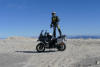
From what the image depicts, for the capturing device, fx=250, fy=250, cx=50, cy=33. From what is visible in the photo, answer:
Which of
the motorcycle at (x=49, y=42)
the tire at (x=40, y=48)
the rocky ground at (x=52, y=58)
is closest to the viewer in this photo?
the rocky ground at (x=52, y=58)

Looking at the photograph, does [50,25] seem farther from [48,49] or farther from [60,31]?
[48,49]

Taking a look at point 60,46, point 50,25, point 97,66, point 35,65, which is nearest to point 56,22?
point 50,25

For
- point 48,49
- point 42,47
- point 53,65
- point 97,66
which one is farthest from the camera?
point 48,49

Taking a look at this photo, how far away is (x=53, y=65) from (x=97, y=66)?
2009 millimetres

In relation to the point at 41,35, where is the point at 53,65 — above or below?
below

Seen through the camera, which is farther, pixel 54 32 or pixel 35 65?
pixel 54 32

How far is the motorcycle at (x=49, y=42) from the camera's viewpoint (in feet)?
52.2

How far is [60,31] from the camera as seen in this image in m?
16.1

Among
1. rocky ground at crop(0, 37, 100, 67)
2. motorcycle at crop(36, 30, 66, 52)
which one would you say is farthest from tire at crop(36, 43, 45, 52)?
rocky ground at crop(0, 37, 100, 67)

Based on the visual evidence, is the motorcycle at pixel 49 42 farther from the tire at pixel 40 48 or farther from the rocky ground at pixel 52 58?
the rocky ground at pixel 52 58

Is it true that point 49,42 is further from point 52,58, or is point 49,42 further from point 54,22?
point 52,58

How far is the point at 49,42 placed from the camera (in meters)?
16.0

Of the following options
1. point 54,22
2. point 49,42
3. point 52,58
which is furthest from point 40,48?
point 52,58

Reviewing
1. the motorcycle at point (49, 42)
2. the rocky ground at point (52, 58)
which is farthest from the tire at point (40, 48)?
the rocky ground at point (52, 58)
